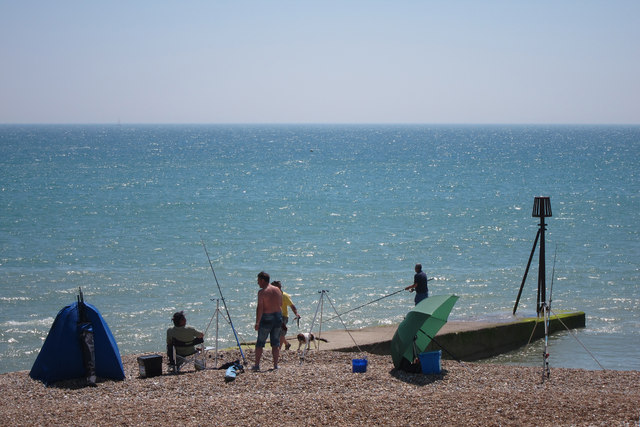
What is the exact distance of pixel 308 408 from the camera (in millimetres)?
8156

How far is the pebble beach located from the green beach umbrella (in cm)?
30

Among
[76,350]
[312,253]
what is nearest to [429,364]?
[76,350]

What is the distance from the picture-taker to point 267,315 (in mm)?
10438

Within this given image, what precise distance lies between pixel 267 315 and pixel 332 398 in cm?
221

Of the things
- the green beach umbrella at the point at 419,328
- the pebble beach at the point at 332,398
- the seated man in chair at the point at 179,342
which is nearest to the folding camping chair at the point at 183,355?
the seated man in chair at the point at 179,342

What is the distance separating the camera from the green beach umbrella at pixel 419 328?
409 inches

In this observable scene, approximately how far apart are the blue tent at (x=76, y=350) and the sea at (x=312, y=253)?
60.5 inches

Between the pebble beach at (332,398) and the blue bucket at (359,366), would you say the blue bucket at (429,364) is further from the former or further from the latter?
the blue bucket at (359,366)

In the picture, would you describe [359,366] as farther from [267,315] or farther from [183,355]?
[183,355]

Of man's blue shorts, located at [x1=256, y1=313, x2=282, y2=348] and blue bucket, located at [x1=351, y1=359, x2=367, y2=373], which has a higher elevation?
man's blue shorts, located at [x1=256, y1=313, x2=282, y2=348]

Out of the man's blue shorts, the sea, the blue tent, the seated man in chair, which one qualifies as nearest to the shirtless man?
the man's blue shorts

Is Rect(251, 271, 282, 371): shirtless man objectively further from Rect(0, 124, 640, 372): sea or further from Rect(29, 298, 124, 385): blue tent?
Rect(29, 298, 124, 385): blue tent

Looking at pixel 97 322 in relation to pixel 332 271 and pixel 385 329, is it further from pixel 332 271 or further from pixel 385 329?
pixel 332 271

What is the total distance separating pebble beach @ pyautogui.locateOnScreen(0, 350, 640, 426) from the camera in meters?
7.88
